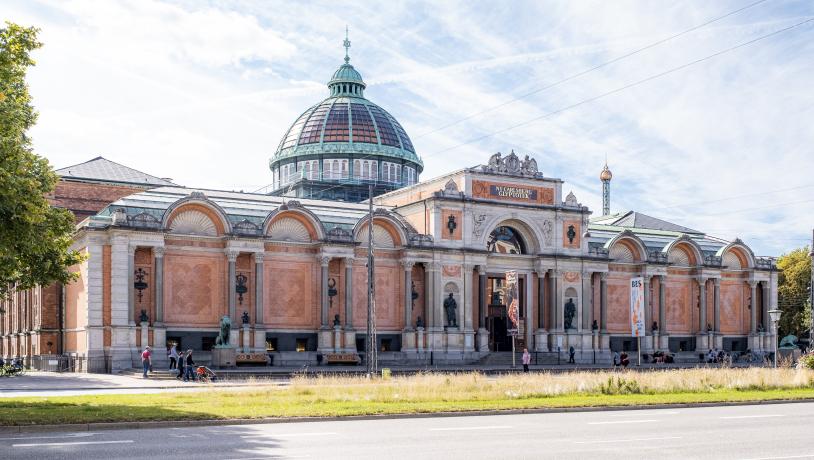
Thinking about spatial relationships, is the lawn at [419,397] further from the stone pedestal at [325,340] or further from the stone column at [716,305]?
the stone column at [716,305]

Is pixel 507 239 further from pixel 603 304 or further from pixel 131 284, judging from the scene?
pixel 131 284

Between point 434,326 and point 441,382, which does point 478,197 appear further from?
point 441,382

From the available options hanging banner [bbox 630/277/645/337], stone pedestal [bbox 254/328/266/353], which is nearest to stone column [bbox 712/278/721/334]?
hanging banner [bbox 630/277/645/337]

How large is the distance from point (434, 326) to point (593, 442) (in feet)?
168

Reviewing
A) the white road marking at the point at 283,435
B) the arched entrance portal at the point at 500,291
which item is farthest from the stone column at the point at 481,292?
the white road marking at the point at 283,435

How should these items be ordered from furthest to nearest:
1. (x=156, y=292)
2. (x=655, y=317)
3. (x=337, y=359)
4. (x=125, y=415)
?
(x=655, y=317) → (x=337, y=359) → (x=156, y=292) → (x=125, y=415)

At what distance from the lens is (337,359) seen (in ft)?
218

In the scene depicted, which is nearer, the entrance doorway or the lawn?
the lawn

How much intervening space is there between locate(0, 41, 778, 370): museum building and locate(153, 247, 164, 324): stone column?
162 millimetres

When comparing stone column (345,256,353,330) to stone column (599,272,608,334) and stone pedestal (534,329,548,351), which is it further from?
stone column (599,272,608,334)

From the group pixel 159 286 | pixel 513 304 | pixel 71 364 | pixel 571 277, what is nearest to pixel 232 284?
pixel 159 286

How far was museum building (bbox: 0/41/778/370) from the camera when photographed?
62.7m

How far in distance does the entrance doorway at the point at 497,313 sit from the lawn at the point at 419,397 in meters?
35.1

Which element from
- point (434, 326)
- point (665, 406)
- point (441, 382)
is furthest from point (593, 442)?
point (434, 326)
